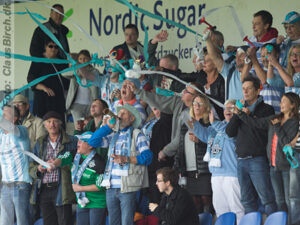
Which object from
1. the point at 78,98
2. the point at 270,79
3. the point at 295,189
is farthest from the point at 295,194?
the point at 78,98

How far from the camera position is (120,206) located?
21.5 feet

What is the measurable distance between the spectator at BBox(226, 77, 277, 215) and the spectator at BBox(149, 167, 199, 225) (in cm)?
57

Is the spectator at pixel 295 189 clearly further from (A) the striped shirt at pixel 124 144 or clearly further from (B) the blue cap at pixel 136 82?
(B) the blue cap at pixel 136 82

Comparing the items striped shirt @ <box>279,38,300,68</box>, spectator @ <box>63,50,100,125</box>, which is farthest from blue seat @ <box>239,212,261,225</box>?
spectator @ <box>63,50,100,125</box>

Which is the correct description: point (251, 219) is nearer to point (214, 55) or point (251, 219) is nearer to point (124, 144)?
point (124, 144)

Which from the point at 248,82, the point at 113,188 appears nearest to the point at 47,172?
the point at 113,188

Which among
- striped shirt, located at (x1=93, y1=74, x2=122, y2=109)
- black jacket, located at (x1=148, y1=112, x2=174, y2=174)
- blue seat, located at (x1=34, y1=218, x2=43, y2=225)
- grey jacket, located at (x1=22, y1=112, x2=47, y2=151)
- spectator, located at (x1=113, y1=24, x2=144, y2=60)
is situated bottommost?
blue seat, located at (x1=34, y1=218, x2=43, y2=225)

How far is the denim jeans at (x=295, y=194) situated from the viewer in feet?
17.9

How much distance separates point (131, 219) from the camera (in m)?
6.41

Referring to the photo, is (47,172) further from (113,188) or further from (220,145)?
(220,145)

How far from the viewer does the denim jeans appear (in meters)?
5.46

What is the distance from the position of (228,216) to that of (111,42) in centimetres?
515

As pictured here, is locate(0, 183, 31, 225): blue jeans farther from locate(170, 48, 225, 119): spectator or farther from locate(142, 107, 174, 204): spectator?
locate(170, 48, 225, 119): spectator

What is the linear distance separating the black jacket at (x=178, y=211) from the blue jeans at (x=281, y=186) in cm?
79
